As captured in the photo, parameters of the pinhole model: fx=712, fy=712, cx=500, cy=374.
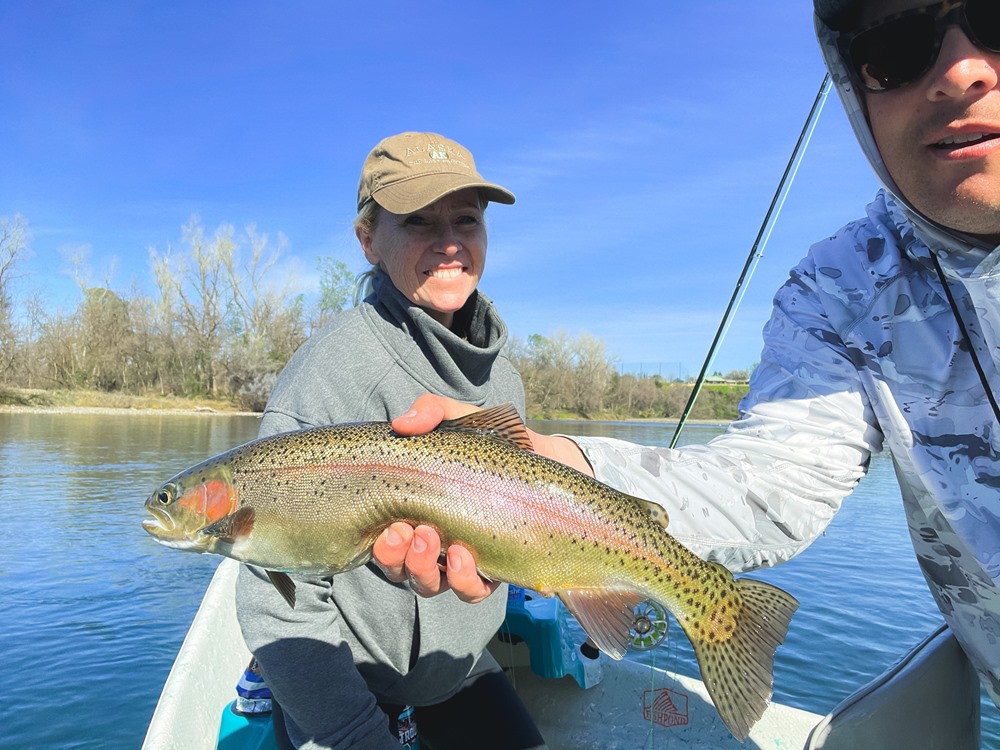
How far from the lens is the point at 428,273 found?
3.12 m

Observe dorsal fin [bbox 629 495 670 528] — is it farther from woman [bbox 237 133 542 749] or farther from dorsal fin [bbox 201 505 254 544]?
dorsal fin [bbox 201 505 254 544]

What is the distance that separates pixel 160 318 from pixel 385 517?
65.9m

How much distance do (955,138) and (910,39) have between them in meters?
0.36

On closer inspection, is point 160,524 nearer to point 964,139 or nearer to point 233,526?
point 233,526

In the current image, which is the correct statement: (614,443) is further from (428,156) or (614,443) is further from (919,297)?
(428,156)

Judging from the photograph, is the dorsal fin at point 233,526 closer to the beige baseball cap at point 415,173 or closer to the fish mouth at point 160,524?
the fish mouth at point 160,524

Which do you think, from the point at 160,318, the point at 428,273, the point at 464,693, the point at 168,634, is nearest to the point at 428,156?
the point at 428,273

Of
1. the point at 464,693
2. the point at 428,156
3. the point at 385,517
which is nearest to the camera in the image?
the point at 385,517

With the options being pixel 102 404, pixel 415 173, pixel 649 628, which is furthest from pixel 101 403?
pixel 415 173

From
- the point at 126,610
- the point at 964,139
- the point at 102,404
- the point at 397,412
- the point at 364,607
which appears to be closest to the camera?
the point at 964,139

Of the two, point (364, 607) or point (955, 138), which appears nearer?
point (955, 138)

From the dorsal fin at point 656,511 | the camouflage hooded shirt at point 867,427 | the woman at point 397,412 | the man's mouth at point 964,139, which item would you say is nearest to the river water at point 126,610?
the woman at point 397,412

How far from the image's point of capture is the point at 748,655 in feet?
6.91

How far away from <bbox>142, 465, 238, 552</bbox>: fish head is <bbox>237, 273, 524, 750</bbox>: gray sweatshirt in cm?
37
